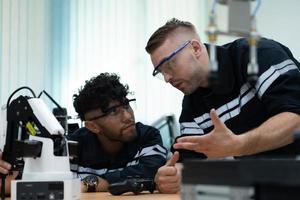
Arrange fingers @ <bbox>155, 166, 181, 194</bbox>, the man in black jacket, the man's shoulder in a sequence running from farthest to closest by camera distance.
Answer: the man's shoulder → the man in black jacket → fingers @ <bbox>155, 166, 181, 194</bbox>

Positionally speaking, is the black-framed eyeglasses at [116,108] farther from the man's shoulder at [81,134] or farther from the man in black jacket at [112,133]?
the man's shoulder at [81,134]

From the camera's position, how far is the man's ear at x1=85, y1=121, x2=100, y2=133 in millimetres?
2420

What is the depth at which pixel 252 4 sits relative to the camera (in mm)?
578

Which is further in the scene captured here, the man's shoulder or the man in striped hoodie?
the man's shoulder

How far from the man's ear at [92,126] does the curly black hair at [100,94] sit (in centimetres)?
5

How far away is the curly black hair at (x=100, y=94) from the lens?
2.34 m

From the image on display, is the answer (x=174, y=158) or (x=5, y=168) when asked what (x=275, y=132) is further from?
(x=5, y=168)

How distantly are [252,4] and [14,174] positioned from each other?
121 cm

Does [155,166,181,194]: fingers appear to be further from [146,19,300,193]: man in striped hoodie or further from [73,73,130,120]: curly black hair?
[73,73,130,120]: curly black hair

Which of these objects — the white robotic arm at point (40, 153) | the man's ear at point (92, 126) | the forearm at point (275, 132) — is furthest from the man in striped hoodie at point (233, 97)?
the man's ear at point (92, 126)

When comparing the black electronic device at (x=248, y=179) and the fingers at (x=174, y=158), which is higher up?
the black electronic device at (x=248, y=179)

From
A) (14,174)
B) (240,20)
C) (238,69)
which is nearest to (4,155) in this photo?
(14,174)

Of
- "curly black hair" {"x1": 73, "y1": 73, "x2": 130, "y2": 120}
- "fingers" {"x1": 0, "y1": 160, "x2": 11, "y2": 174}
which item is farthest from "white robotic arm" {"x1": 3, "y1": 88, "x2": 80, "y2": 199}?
"curly black hair" {"x1": 73, "y1": 73, "x2": 130, "y2": 120}

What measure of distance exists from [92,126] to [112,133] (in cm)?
12
